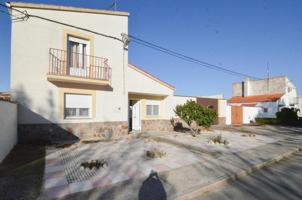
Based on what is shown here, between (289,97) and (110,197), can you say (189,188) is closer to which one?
(110,197)

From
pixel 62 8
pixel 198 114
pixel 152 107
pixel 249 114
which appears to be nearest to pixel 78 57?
pixel 62 8

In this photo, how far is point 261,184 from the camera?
472 centimetres

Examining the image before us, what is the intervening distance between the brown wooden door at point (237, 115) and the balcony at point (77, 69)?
53.9 feet

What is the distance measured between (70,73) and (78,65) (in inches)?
24.9

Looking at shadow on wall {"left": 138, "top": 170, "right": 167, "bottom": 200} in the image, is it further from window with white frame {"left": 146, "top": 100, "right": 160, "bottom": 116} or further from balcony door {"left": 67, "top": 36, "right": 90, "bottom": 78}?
window with white frame {"left": 146, "top": 100, "right": 160, "bottom": 116}

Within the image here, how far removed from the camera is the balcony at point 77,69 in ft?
29.5

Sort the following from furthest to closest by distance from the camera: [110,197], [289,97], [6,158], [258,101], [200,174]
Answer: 1. [289,97]
2. [258,101]
3. [6,158]
4. [200,174]
5. [110,197]

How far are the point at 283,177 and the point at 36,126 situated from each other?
9.51 metres

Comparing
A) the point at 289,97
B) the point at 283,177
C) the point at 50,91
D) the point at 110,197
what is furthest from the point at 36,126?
the point at 289,97

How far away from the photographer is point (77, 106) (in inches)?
384

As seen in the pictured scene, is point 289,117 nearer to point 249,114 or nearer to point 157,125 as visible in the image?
point 249,114

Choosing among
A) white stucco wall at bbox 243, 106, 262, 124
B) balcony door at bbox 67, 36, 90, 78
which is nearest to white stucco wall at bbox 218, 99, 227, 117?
white stucco wall at bbox 243, 106, 262, 124

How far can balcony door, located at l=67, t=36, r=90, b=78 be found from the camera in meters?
9.79

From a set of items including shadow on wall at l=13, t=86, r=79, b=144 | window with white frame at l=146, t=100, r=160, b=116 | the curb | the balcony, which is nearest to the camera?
the curb
